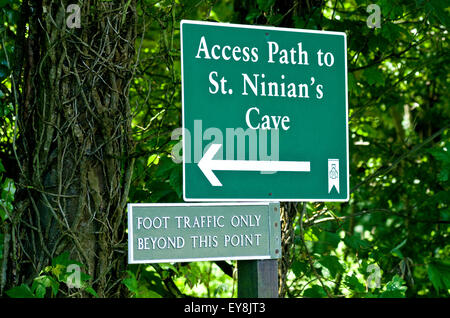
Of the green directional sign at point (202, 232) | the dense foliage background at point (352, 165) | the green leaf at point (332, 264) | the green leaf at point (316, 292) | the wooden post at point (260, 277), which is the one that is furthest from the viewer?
the green leaf at point (316, 292)

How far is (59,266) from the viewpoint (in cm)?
258

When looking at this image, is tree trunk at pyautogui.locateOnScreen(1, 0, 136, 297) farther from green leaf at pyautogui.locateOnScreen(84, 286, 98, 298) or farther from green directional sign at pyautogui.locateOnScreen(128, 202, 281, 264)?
green directional sign at pyautogui.locateOnScreen(128, 202, 281, 264)

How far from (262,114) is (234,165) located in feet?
0.75

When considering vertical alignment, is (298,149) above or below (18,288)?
above

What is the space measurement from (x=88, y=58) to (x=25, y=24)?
42 cm

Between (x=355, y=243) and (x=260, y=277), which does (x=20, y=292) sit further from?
(x=355, y=243)

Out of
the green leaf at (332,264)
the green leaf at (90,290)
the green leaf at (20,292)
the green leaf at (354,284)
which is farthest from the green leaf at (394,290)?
the green leaf at (20,292)

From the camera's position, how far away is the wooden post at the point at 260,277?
241 centimetres

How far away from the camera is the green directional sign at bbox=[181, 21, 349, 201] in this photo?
2330 mm

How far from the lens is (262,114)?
95.3 inches

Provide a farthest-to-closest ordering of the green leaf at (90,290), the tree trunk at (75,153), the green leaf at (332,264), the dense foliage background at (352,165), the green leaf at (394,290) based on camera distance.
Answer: the green leaf at (332,264) → the green leaf at (394,290) → the dense foliage background at (352,165) → the tree trunk at (75,153) → the green leaf at (90,290)

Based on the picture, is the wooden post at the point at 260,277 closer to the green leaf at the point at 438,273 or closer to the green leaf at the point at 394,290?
the green leaf at the point at 394,290

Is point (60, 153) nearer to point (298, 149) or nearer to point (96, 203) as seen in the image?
point (96, 203)

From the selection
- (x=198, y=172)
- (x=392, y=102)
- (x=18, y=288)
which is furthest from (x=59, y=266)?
(x=392, y=102)
